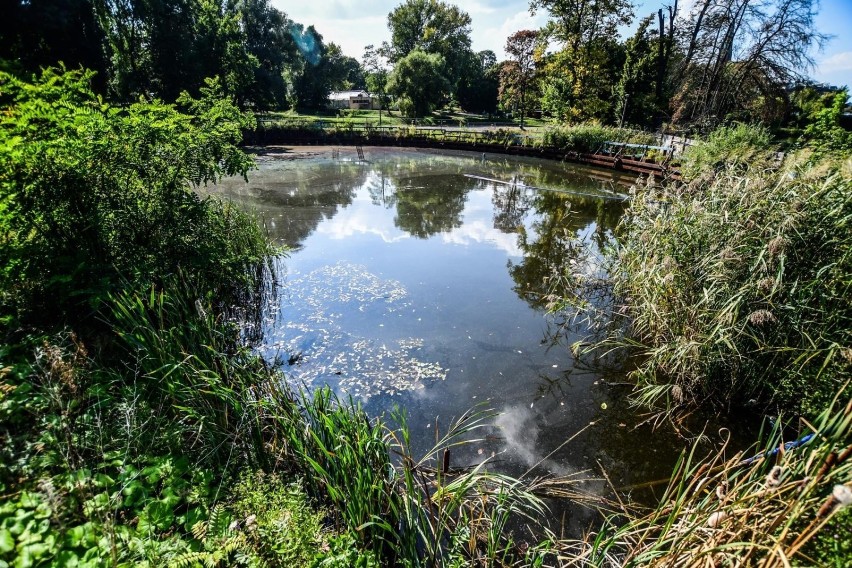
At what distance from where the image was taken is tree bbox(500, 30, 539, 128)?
1216 inches

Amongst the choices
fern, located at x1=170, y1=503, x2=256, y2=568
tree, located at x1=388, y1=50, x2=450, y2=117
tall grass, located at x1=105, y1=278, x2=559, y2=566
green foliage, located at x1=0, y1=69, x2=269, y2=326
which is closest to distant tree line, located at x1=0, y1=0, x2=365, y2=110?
green foliage, located at x1=0, y1=69, x2=269, y2=326

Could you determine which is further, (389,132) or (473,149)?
(389,132)

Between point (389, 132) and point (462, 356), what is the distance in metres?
24.9

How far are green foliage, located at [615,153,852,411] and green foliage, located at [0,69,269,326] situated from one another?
18.6 ft

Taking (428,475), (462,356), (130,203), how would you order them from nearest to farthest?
(428,475)
(130,203)
(462,356)

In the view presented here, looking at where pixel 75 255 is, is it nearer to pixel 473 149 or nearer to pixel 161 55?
pixel 473 149

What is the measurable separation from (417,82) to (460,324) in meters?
34.5

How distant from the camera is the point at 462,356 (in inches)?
211

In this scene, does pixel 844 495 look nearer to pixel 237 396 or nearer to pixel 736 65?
pixel 237 396

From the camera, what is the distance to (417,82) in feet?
115

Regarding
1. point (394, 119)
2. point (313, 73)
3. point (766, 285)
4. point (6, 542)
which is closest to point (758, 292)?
point (766, 285)

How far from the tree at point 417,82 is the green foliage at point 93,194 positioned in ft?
110

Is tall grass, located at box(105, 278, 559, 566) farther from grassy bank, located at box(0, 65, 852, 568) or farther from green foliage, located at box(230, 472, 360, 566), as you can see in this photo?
green foliage, located at box(230, 472, 360, 566)

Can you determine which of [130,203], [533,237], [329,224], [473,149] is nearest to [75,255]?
[130,203]
